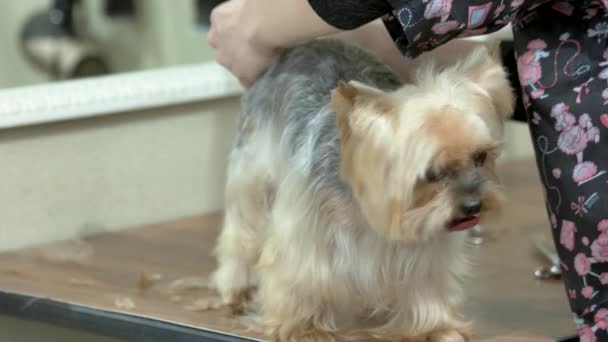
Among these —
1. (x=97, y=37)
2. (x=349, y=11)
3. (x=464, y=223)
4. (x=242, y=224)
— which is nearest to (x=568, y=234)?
(x=464, y=223)

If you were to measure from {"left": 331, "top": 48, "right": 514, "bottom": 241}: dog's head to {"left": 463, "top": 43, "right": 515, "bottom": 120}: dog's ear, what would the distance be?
0.03m

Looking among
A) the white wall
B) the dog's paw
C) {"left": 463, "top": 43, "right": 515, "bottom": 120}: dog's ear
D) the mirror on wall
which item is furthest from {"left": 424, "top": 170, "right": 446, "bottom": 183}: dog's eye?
the mirror on wall

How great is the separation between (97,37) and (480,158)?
151 centimetres

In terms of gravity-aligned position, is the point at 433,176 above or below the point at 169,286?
above

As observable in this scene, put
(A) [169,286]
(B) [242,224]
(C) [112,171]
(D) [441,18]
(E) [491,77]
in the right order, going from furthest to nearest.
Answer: (C) [112,171] → (A) [169,286] → (B) [242,224] → (E) [491,77] → (D) [441,18]

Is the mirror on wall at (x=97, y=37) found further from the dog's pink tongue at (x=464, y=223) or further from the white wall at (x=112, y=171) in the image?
the dog's pink tongue at (x=464, y=223)

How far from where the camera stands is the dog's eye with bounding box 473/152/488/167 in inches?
49.4

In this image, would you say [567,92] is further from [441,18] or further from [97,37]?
[97,37]

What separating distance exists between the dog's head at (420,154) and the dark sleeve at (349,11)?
88mm

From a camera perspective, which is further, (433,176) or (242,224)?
(242,224)

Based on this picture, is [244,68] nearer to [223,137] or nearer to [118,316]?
[118,316]

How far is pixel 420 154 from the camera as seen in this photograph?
1.22 m

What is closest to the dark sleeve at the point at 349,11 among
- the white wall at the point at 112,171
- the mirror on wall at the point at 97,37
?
the white wall at the point at 112,171

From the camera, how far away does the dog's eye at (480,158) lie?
4.12 ft
